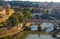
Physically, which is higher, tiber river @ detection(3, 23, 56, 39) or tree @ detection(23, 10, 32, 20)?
tree @ detection(23, 10, 32, 20)

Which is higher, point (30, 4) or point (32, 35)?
point (30, 4)

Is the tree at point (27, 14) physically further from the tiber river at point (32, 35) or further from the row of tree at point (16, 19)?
the tiber river at point (32, 35)

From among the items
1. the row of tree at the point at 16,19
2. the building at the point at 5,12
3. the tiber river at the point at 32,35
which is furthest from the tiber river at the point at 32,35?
the building at the point at 5,12

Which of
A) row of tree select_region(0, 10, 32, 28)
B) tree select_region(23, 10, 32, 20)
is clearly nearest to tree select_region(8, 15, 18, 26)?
row of tree select_region(0, 10, 32, 28)

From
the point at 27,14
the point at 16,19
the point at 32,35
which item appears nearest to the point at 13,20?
the point at 16,19

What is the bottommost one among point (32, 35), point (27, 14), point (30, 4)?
point (32, 35)

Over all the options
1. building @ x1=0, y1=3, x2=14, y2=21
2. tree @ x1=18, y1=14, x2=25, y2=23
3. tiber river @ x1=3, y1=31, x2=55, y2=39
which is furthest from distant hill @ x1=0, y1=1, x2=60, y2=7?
tiber river @ x1=3, y1=31, x2=55, y2=39

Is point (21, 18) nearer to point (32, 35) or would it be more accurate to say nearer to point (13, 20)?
point (13, 20)

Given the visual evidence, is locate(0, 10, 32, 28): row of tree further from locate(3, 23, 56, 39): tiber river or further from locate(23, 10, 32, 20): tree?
locate(3, 23, 56, 39): tiber river

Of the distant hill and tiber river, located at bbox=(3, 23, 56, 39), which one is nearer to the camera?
tiber river, located at bbox=(3, 23, 56, 39)

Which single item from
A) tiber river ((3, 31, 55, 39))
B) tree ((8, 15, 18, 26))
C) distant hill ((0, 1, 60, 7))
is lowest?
tiber river ((3, 31, 55, 39))

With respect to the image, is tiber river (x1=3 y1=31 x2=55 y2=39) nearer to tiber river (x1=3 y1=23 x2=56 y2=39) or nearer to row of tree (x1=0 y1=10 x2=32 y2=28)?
tiber river (x1=3 y1=23 x2=56 y2=39)

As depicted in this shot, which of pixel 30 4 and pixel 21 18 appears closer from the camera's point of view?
pixel 21 18
